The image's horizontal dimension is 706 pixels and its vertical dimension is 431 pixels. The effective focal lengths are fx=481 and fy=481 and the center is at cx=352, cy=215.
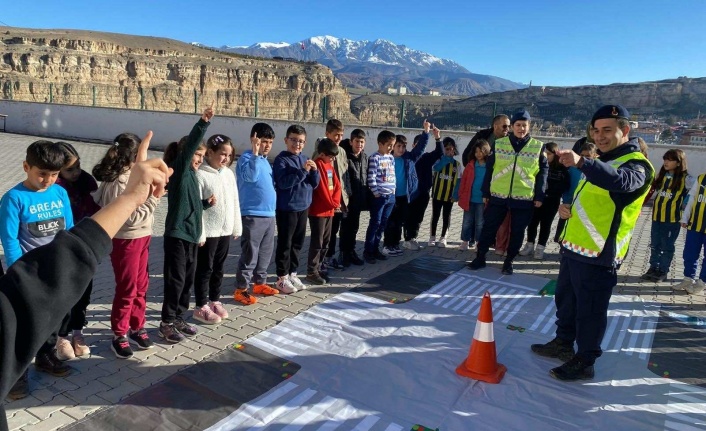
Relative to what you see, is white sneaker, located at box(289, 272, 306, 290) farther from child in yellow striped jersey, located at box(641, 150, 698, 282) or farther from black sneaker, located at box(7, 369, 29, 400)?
child in yellow striped jersey, located at box(641, 150, 698, 282)

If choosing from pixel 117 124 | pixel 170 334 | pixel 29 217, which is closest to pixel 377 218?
pixel 170 334

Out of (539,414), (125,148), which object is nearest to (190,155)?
(125,148)

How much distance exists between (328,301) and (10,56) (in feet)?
206

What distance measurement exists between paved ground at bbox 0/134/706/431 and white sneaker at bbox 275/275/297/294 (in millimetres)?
94

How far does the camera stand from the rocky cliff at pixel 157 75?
53.2m

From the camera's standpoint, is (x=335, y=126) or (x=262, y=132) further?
(x=335, y=126)

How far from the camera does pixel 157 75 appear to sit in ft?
216

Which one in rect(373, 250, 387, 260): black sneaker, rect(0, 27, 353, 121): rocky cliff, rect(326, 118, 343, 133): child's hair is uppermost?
rect(0, 27, 353, 121): rocky cliff

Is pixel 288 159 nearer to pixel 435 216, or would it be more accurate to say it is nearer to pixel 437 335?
pixel 437 335

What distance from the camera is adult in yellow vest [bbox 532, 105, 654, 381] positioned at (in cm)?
347

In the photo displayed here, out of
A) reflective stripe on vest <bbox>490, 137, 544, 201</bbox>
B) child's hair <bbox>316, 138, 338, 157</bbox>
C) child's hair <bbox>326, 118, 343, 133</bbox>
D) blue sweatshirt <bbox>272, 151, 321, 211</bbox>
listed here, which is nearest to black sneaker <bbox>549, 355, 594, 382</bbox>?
reflective stripe on vest <bbox>490, 137, 544, 201</bbox>

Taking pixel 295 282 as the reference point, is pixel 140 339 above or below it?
below

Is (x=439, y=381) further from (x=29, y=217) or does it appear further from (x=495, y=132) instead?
(x=495, y=132)

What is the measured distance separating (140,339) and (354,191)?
10.2 feet
